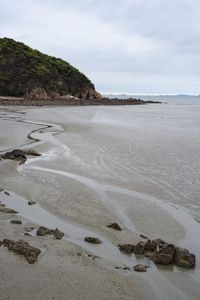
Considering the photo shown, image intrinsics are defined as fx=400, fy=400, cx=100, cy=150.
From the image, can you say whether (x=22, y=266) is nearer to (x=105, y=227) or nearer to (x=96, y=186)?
(x=105, y=227)

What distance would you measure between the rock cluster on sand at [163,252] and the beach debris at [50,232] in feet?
3.82

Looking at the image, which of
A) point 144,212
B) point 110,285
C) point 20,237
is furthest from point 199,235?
point 20,237

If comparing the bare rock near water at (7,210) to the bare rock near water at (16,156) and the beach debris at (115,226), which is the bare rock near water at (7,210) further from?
the bare rock near water at (16,156)

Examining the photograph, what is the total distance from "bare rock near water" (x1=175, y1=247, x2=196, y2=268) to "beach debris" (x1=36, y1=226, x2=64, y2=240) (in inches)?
84.0

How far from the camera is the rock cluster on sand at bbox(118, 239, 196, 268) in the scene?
633cm

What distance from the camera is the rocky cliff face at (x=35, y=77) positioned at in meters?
93.6

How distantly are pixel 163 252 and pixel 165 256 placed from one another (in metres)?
0.10

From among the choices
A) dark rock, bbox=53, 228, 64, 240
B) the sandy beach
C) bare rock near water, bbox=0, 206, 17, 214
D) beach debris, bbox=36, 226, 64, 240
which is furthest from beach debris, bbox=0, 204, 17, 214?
dark rock, bbox=53, 228, 64, 240

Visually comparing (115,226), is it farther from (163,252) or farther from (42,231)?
(163,252)

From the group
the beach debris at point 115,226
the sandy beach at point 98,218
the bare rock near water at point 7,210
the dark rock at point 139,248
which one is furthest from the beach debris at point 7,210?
the dark rock at point 139,248

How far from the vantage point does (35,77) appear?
9469 cm

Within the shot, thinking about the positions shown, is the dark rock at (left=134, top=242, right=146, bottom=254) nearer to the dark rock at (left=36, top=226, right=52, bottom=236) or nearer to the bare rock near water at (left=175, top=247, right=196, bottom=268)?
the bare rock near water at (left=175, top=247, right=196, bottom=268)

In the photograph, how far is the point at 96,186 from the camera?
11938mm

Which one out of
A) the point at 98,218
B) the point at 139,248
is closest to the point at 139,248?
the point at 139,248
